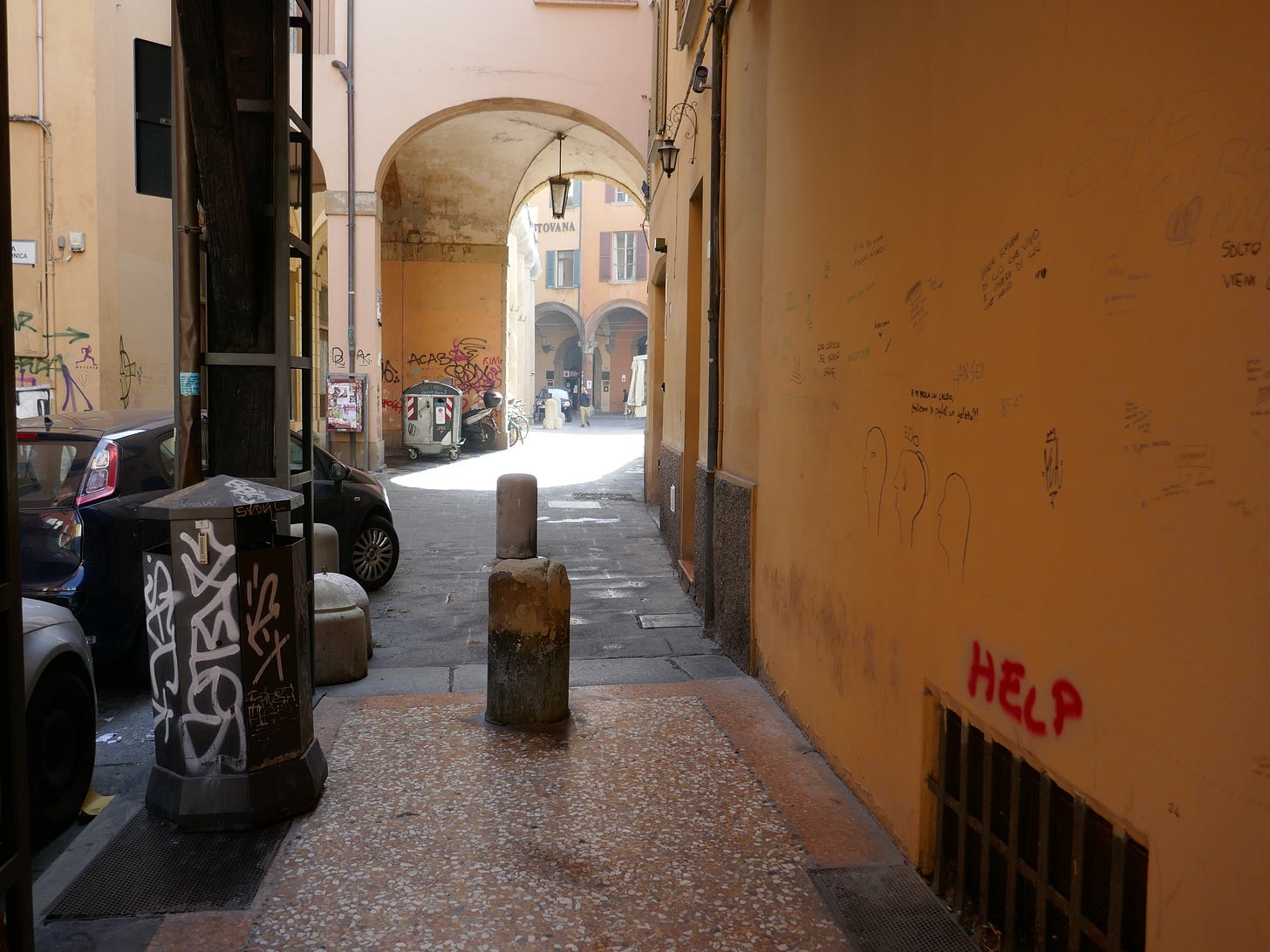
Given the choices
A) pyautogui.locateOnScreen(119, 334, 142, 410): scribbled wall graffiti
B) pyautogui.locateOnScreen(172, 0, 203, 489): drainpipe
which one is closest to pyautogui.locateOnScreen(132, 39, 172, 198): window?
pyautogui.locateOnScreen(172, 0, 203, 489): drainpipe

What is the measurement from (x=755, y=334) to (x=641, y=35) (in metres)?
13.6

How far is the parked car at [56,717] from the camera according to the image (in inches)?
149

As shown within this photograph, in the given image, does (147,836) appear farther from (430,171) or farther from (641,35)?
(430,171)

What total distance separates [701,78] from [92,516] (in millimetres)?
5321

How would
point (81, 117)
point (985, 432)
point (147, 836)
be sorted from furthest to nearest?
point (81, 117), point (147, 836), point (985, 432)

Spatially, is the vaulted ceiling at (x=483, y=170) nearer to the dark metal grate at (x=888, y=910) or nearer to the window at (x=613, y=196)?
the dark metal grate at (x=888, y=910)

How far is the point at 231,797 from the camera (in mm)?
3799

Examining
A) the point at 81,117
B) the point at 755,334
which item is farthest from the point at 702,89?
the point at 81,117

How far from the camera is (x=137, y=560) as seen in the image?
215 inches

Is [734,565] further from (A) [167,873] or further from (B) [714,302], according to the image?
(A) [167,873]

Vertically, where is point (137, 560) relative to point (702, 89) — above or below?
below

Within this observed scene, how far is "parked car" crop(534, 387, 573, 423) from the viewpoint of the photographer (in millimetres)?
38716

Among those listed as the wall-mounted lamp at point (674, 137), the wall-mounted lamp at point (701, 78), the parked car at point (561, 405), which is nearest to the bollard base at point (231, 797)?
the wall-mounted lamp at point (701, 78)

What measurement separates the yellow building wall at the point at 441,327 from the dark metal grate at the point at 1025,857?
2242 cm
